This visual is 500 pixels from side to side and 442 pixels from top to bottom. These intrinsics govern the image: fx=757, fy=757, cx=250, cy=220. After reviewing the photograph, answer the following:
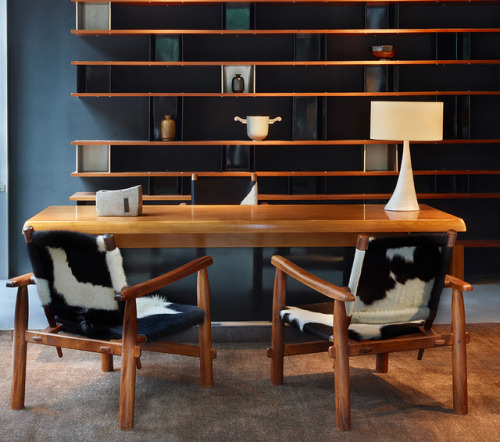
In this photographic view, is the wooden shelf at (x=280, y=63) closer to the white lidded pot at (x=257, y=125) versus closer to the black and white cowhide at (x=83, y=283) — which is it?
the white lidded pot at (x=257, y=125)

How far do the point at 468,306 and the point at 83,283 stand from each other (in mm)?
3131

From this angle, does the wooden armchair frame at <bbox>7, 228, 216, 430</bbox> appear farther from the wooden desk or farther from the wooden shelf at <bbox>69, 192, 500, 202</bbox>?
the wooden shelf at <bbox>69, 192, 500, 202</bbox>

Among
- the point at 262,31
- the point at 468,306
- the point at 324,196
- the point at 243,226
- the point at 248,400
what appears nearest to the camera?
the point at 248,400

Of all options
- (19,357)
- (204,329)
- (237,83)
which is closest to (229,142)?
(237,83)

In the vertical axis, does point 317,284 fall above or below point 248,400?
above

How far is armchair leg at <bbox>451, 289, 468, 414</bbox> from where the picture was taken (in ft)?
10.4

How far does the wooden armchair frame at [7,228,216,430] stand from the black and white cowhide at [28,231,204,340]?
0.15 feet

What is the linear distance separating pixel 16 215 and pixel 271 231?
10.7 ft

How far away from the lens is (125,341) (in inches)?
117

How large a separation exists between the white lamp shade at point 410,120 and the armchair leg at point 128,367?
1.77 metres

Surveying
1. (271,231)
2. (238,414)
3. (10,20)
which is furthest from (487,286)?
(10,20)

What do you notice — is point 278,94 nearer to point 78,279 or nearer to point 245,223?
point 245,223

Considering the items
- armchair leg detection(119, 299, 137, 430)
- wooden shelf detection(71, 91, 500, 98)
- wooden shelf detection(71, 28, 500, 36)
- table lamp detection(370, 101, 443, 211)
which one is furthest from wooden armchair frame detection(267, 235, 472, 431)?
wooden shelf detection(71, 28, 500, 36)

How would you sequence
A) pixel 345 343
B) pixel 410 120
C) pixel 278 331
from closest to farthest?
pixel 345 343 < pixel 278 331 < pixel 410 120
